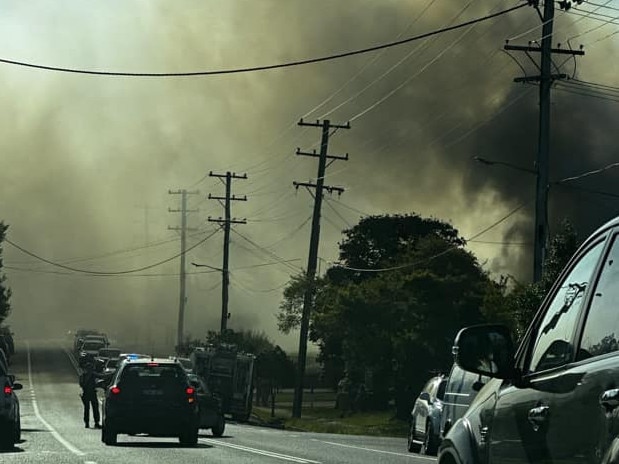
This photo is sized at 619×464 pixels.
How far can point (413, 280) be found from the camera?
7656cm

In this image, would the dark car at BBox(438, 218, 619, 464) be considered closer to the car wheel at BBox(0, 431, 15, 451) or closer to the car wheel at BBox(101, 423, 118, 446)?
the car wheel at BBox(0, 431, 15, 451)

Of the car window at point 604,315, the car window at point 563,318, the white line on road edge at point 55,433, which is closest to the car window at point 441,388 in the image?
the white line on road edge at point 55,433

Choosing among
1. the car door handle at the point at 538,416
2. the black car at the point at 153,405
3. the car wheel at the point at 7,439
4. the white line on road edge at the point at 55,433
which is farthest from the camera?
the black car at the point at 153,405

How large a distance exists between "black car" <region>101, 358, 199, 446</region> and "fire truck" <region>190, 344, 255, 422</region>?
31.0 meters

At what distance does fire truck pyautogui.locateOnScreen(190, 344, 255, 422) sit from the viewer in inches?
2266

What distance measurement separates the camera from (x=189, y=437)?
2594 cm

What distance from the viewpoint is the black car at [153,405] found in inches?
1010

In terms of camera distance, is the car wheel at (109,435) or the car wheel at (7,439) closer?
the car wheel at (7,439)

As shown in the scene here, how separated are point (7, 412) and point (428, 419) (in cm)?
755

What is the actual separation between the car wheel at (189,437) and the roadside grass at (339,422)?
2430 cm

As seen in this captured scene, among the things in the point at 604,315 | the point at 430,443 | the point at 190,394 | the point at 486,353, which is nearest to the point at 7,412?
the point at 190,394

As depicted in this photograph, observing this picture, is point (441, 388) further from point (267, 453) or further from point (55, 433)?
point (55, 433)

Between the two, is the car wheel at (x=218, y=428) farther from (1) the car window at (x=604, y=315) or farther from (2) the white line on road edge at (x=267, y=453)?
(1) the car window at (x=604, y=315)

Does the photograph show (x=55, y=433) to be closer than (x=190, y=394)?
No
